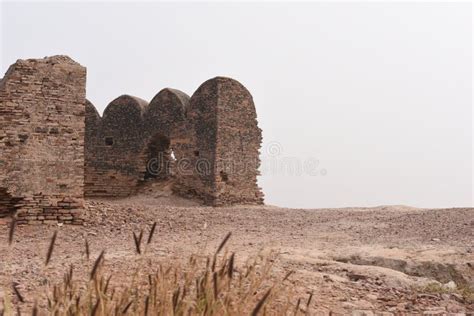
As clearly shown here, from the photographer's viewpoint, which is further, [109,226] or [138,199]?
[138,199]

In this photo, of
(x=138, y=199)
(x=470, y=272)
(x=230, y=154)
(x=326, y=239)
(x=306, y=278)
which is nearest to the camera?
(x=306, y=278)

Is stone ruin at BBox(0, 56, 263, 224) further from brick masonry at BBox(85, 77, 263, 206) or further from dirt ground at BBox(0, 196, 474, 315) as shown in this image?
dirt ground at BBox(0, 196, 474, 315)

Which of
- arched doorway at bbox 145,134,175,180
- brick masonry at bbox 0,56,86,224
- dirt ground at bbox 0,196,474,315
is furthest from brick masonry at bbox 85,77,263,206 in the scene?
brick masonry at bbox 0,56,86,224

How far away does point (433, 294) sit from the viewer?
14.8 feet

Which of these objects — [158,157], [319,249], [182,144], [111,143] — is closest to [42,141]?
[319,249]

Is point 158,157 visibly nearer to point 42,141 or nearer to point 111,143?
point 111,143

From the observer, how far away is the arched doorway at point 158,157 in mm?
17250

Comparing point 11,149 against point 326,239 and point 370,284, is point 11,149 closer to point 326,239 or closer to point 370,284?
point 326,239

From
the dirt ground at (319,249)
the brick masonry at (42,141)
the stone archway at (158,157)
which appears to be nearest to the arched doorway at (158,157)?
the stone archway at (158,157)

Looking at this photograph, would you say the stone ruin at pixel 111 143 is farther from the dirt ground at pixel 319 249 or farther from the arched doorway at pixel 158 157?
the dirt ground at pixel 319 249

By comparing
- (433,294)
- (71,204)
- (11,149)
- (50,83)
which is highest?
(50,83)

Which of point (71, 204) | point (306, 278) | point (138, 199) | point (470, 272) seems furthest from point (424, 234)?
point (138, 199)

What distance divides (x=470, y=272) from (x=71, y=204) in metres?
6.14

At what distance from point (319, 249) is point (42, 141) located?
4.92 m
